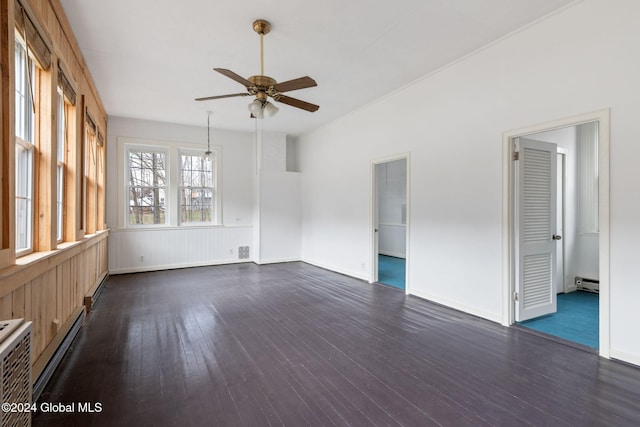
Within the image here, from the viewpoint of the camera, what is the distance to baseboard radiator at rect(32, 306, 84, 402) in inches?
86.6

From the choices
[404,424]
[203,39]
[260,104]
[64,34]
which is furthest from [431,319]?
[64,34]

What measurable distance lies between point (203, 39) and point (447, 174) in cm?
316

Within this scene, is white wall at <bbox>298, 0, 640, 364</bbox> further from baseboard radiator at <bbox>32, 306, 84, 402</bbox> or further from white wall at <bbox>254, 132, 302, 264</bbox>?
baseboard radiator at <bbox>32, 306, 84, 402</bbox>

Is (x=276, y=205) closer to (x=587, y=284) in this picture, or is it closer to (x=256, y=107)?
(x=256, y=107)

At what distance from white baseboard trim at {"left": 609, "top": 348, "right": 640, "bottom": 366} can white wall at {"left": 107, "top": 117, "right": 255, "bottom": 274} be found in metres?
6.35

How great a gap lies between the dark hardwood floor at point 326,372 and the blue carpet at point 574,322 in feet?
0.99

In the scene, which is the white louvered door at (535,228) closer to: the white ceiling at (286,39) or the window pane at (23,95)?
the white ceiling at (286,39)

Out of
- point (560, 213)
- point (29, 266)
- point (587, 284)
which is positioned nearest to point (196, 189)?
point (29, 266)

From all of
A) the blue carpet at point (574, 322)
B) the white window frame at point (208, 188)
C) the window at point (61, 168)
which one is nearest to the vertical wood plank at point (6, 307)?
the window at point (61, 168)

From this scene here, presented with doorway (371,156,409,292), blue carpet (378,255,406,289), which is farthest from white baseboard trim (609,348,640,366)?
doorway (371,156,409,292)

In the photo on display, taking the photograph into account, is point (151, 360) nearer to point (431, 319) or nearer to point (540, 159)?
point (431, 319)

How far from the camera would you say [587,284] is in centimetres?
470

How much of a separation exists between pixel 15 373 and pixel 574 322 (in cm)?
455

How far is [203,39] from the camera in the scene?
3365mm
